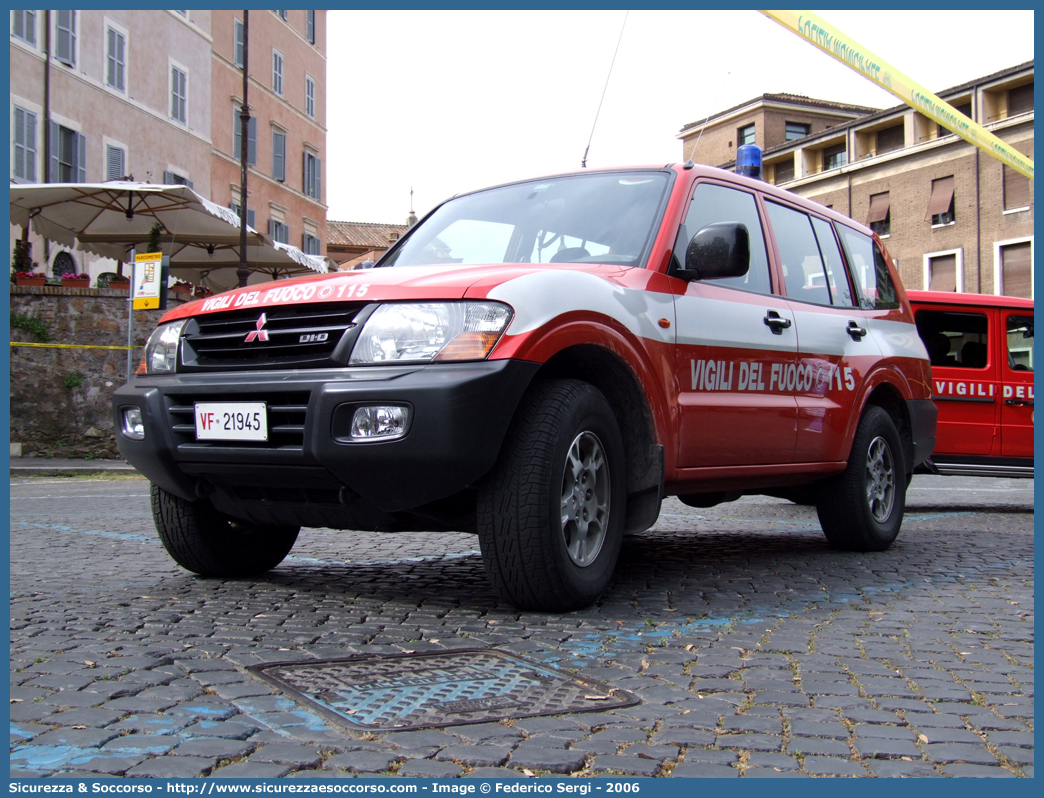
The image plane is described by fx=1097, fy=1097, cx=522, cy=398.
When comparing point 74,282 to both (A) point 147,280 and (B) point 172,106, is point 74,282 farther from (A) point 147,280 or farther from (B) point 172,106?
(B) point 172,106

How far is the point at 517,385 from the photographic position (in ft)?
12.5

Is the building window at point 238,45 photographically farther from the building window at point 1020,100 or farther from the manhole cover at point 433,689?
the manhole cover at point 433,689

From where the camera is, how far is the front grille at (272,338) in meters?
3.93

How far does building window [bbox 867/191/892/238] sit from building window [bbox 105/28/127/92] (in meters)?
34.3

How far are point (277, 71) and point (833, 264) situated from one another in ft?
110

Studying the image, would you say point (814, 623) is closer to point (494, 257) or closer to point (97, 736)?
point (494, 257)

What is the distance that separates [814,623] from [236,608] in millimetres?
2219

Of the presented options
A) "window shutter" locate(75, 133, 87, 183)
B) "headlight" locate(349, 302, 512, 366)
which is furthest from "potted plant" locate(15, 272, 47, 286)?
"headlight" locate(349, 302, 512, 366)

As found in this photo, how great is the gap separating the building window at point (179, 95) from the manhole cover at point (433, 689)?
2757 cm

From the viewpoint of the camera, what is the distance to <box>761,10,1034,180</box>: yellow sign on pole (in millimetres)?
9211

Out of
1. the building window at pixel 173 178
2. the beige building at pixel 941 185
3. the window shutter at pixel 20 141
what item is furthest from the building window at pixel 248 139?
the beige building at pixel 941 185

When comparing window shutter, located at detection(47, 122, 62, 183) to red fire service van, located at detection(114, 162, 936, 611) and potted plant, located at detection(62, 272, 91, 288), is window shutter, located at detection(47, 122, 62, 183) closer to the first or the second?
potted plant, located at detection(62, 272, 91, 288)

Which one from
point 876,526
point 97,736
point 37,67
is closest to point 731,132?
point 37,67

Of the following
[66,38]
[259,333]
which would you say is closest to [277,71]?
[66,38]
